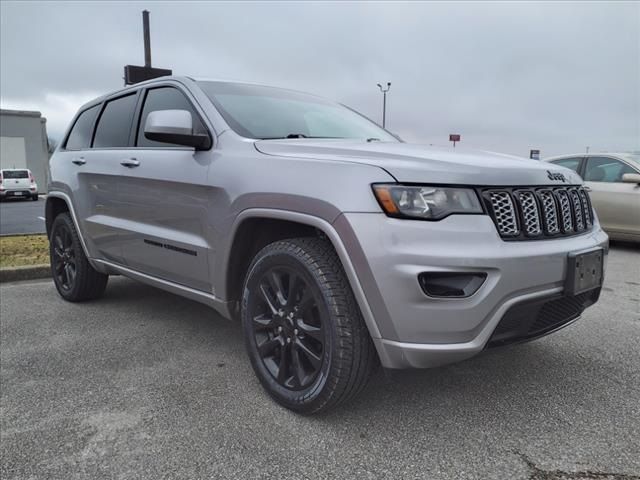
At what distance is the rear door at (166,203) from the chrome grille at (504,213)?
4.74 feet

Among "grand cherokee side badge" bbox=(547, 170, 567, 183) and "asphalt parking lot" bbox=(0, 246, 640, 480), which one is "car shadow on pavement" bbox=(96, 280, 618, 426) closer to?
"asphalt parking lot" bbox=(0, 246, 640, 480)

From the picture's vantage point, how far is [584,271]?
2.23 metres

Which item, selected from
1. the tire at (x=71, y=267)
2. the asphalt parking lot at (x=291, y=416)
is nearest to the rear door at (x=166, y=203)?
the asphalt parking lot at (x=291, y=416)

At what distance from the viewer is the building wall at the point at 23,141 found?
3144cm

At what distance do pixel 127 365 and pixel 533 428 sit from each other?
218 centimetres

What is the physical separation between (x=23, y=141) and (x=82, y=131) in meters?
32.9

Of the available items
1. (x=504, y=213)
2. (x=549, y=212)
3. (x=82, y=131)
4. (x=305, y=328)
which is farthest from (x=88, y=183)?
(x=549, y=212)

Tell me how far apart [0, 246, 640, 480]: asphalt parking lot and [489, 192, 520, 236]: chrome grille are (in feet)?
2.01

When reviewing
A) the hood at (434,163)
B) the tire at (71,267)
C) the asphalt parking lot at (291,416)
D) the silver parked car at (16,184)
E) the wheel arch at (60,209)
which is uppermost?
the hood at (434,163)

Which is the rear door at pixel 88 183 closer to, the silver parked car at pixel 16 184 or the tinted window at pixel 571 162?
the tinted window at pixel 571 162

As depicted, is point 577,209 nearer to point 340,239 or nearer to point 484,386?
point 484,386

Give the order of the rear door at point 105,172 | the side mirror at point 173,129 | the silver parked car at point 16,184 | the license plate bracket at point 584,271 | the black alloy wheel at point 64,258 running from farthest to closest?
1. the silver parked car at point 16,184
2. the black alloy wheel at point 64,258
3. the rear door at point 105,172
4. the side mirror at point 173,129
5. the license plate bracket at point 584,271

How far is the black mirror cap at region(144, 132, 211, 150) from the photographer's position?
2658 mm

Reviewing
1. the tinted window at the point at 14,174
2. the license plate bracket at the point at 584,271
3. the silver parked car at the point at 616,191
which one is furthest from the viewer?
the tinted window at the point at 14,174
